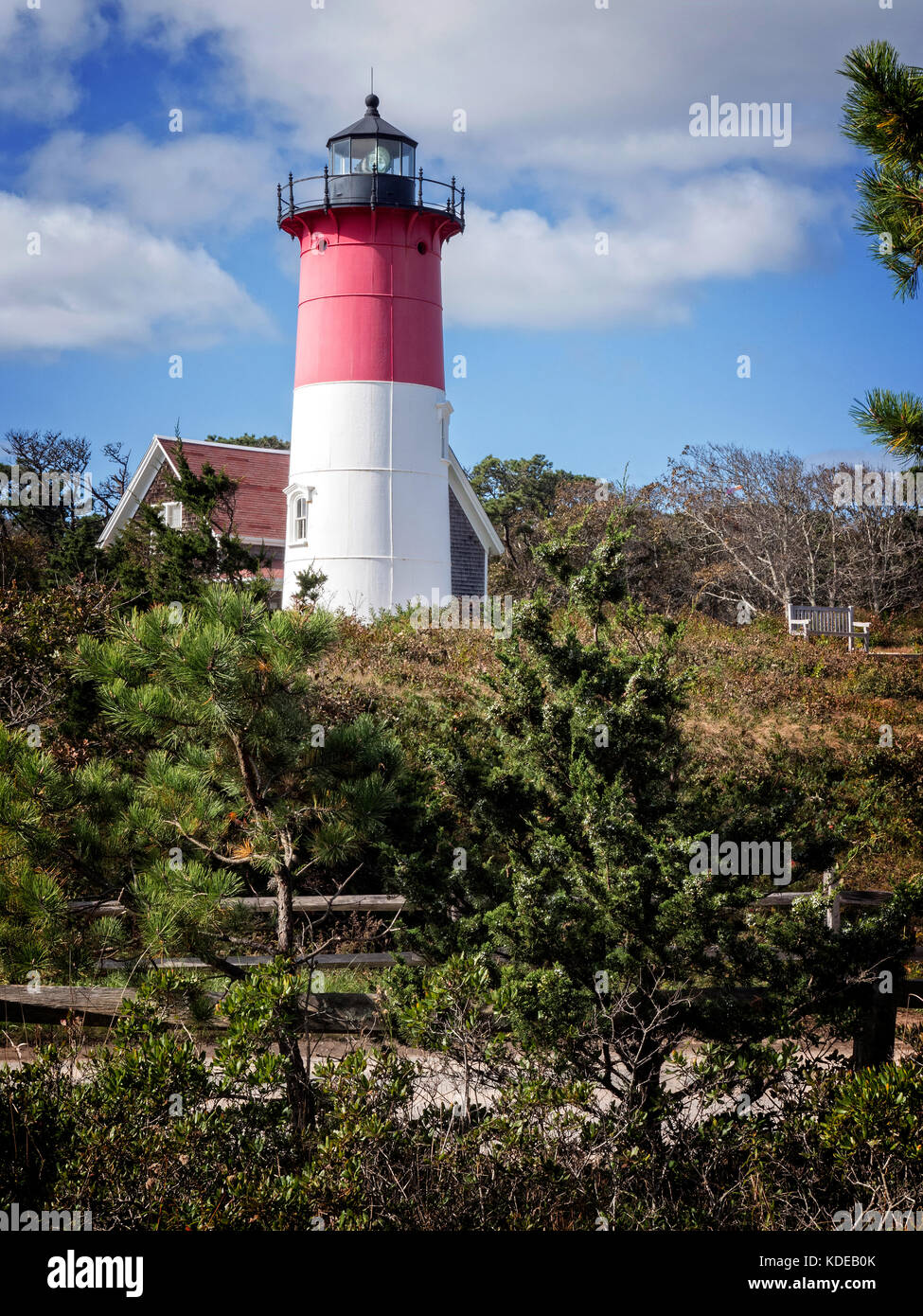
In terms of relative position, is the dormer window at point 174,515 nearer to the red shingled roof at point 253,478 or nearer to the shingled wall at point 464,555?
the red shingled roof at point 253,478

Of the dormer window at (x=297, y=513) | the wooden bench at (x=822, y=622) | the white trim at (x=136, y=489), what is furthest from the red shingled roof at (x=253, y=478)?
the wooden bench at (x=822, y=622)

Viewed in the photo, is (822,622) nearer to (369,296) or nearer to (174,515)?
(369,296)

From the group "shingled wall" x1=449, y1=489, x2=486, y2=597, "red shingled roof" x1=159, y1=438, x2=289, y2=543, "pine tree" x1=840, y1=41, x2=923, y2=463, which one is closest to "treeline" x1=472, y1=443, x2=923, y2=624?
"shingled wall" x1=449, y1=489, x2=486, y2=597

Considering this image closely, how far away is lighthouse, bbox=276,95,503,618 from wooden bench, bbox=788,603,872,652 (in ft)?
24.8

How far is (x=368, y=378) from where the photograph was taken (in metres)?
22.9

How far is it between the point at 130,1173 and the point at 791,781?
4508 mm

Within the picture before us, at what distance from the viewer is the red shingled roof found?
27906mm

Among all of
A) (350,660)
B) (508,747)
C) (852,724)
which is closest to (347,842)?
(508,747)

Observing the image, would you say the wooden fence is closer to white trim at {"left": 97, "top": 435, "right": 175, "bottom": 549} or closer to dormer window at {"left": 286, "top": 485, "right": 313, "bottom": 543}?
dormer window at {"left": 286, "top": 485, "right": 313, "bottom": 543}

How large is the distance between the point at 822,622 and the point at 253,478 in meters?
15.4

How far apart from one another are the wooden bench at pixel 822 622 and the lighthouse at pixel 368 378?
7566 mm

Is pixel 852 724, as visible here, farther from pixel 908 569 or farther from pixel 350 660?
pixel 908 569

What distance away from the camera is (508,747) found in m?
6.20

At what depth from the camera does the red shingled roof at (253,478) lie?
1099 inches
